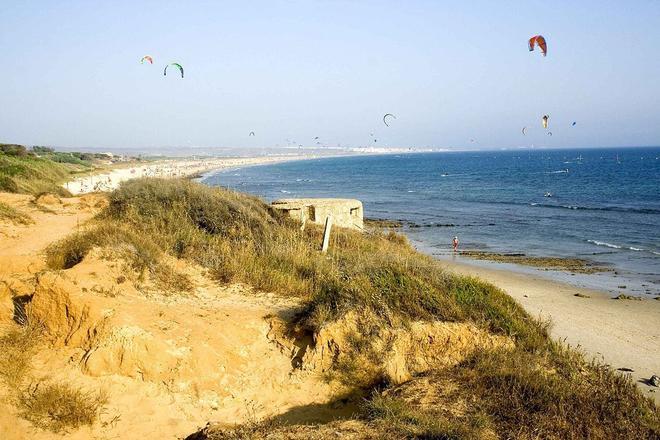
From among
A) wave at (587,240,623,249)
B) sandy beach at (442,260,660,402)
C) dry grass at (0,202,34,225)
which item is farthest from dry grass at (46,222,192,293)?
wave at (587,240,623,249)

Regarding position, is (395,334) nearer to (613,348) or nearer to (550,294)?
(613,348)

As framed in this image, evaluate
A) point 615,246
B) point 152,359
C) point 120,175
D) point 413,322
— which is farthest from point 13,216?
point 120,175

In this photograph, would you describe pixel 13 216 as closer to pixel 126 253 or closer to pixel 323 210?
pixel 126 253

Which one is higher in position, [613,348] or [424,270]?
[424,270]

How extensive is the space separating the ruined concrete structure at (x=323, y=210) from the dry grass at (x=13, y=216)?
733 cm

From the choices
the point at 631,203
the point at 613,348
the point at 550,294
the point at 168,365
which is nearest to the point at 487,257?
the point at 550,294

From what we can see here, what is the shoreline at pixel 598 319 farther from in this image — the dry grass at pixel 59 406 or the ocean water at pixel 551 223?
the dry grass at pixel 59 406

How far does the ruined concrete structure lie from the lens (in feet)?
55.6

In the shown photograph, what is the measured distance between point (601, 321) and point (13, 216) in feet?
49.8

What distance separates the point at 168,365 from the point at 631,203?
161 ft

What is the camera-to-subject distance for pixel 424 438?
15.1ft

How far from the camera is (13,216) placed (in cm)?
1153

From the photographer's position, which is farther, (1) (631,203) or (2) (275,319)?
(1) (631,203)

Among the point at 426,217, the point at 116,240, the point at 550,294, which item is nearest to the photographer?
the point at 116,240
